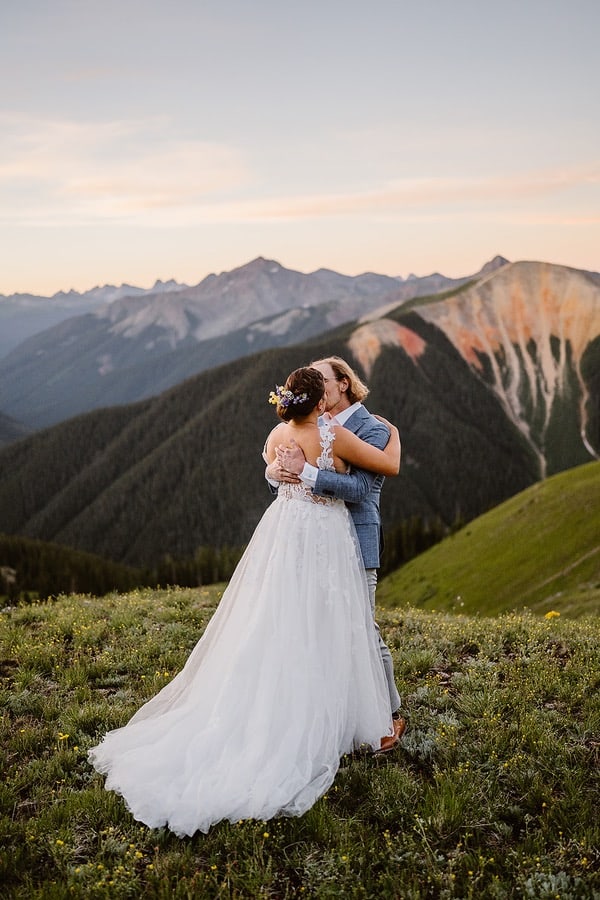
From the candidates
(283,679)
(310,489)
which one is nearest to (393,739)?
(283,679)

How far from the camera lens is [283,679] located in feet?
24.0

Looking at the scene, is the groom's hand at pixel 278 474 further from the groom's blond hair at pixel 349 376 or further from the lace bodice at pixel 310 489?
the groom's blond hair at pixel 349 376

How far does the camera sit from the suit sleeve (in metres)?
7.37

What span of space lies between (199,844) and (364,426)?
4.63 m

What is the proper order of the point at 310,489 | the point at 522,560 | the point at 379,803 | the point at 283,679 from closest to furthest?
the point at 379,803 < the point at 283,679 < the point at 310,489 < the point at 522,560

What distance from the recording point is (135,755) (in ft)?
24.0

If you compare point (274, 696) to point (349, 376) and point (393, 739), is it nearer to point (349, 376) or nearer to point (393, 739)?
point (393, 739)

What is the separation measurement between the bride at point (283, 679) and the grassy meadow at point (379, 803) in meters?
0.31

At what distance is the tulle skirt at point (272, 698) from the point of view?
264 inches

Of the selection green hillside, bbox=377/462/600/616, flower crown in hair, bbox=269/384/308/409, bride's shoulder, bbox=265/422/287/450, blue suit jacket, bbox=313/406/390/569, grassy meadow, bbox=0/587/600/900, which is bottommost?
green hillside, bbox=377/462/600/616

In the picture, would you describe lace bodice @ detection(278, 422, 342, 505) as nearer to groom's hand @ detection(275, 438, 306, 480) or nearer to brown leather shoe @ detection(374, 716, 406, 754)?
groom's hand @ detection(275, 438, 306, 480)

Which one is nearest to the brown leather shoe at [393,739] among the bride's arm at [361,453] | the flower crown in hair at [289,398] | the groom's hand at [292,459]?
the bride's arm at [361,453]

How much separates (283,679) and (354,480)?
7.74 ft

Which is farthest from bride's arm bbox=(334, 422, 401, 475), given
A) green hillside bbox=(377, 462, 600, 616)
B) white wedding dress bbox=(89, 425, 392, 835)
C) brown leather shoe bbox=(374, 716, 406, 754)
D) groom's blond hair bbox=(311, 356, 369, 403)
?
green hillside bbox=(377, 462, 600, 616)
